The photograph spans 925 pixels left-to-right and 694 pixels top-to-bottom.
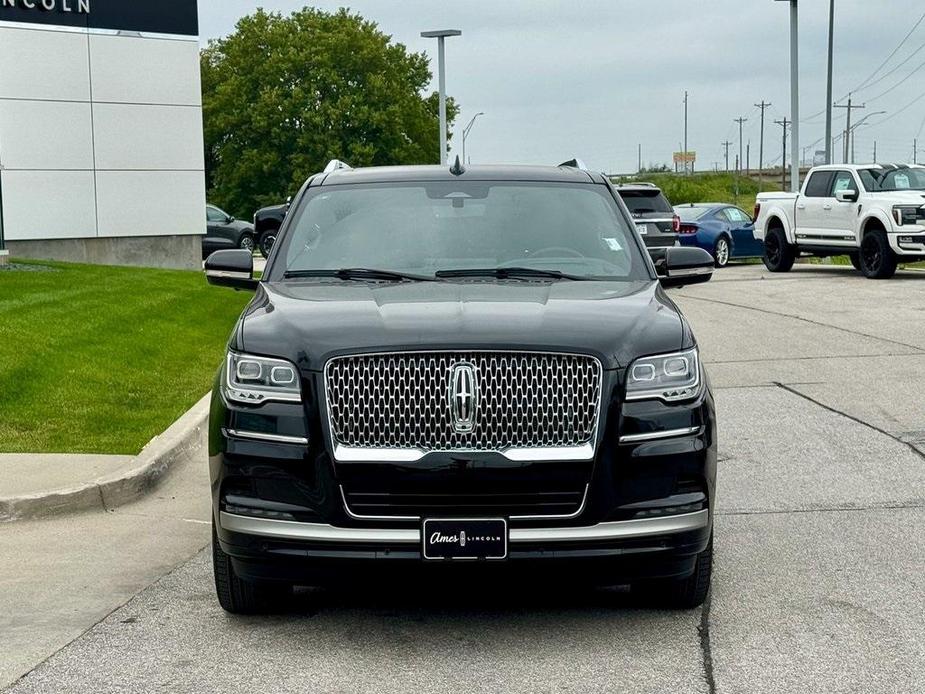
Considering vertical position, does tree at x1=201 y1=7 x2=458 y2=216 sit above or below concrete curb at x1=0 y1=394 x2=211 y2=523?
above

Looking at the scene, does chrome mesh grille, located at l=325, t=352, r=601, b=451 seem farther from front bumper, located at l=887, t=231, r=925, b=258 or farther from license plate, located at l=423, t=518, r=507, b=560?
front bumper, located at l=887, t=231, r=925, b=258

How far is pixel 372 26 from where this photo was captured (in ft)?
239

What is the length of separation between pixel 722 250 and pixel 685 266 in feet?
87.5

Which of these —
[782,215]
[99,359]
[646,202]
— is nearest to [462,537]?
[99,359]

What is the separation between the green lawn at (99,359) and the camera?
10.1 metres

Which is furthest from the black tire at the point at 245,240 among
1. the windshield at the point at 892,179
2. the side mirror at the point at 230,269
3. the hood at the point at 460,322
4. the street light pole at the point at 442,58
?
the hood at the point at 460,322

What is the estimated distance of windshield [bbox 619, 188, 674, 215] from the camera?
87.5 feet

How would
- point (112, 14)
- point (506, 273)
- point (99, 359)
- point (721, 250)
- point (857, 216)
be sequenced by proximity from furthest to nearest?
1. point (721, 250)
2. point (112, 14)
3. point (857, 216)
4. point (99, 359)
5. point (506, 273)

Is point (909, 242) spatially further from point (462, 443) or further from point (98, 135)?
point (462, 443)

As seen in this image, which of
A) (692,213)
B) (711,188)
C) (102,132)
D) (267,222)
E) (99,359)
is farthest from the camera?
(711,188)

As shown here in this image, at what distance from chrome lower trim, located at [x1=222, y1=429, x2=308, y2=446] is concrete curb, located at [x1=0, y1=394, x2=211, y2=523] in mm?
2891

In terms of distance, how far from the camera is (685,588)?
5.73m

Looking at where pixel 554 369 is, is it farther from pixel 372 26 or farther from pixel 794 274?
pixel 372 26

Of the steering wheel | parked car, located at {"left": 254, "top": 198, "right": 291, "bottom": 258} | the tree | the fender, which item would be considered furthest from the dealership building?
the tree
